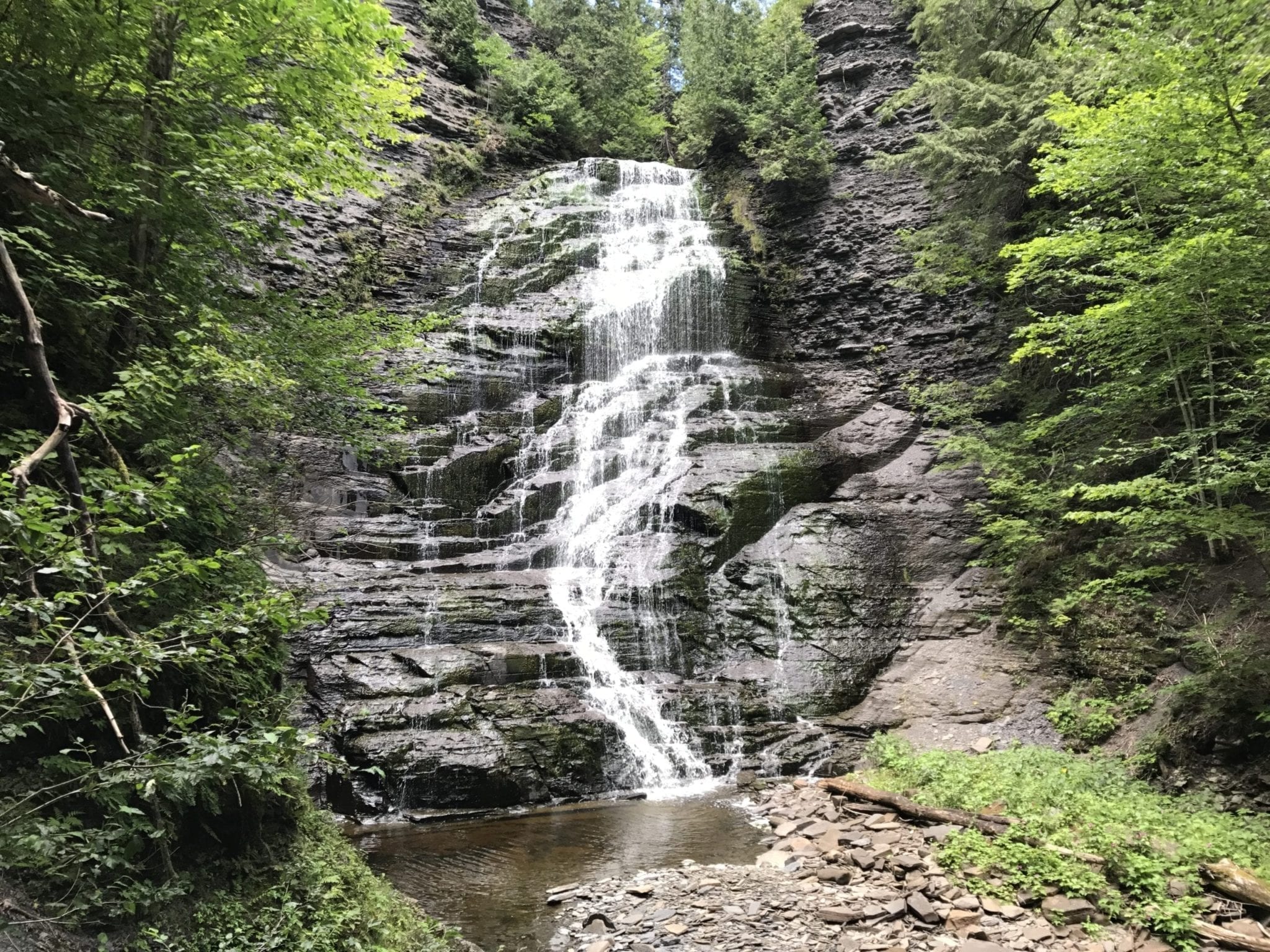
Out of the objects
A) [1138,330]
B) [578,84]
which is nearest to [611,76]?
[578,84]

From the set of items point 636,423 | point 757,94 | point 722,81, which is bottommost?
point 636,423

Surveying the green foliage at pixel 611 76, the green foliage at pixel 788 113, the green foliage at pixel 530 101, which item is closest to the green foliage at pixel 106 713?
the green foliage at pixel 788 113

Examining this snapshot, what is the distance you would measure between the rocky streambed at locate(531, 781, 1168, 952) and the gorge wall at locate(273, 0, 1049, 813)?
119 inches

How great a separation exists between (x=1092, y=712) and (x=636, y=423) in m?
11.0

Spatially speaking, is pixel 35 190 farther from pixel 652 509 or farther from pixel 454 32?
pixel 454 32

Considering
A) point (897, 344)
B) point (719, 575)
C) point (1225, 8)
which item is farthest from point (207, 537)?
point (897, 344)

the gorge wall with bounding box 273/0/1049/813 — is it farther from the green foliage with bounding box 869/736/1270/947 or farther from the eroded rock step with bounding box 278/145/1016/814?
the green foliage with bounding box 869/736/1270/947

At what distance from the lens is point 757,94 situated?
23.3 metres

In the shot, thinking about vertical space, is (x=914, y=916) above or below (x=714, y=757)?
above

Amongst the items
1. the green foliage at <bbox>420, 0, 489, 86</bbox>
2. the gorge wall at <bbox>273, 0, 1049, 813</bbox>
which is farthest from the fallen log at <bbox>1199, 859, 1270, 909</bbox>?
the green foliage at <bbox>420, 0, 489, 86</bbox>

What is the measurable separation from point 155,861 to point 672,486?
11.4 metres

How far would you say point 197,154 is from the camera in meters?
5.32

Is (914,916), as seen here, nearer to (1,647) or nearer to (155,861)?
(155,861)

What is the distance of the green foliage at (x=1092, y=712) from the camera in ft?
27.3
